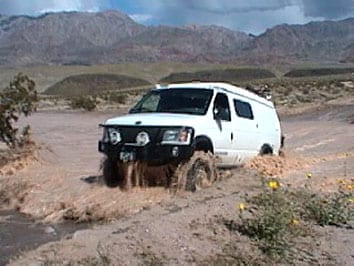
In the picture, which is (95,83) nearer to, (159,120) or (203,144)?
(203,144)

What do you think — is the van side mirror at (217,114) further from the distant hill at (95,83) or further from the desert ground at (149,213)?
the distant hill at (95,83)

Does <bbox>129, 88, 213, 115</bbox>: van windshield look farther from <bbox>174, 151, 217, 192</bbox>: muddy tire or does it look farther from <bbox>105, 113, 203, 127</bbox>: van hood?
<bbox>174, 151, 217, 192</bbox>: muddy tire

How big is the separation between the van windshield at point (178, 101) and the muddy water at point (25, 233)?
3257 millimetres

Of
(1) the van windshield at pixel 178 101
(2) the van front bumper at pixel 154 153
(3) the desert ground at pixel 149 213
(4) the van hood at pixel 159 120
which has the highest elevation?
(1) the van windshield at pixel 178 101

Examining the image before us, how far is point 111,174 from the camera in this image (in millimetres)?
14242

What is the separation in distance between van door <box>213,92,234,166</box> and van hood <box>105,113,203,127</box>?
2.07 feet

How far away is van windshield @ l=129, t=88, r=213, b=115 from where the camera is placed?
14594mm

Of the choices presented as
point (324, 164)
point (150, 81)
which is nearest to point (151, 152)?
point (324, 164)

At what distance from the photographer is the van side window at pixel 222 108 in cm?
1478

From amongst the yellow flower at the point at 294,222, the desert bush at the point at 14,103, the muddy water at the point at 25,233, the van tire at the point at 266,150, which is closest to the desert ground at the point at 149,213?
the muddy water at the point at 25,233

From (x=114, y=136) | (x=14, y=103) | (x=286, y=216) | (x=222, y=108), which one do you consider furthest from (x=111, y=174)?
(x=14, y=103)

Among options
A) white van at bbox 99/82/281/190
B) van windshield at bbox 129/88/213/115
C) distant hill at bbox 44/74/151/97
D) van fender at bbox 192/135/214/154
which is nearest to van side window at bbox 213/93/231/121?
white van at bbox 99/82/281/190

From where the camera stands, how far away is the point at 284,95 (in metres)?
68.5

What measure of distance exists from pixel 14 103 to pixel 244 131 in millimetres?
8477
